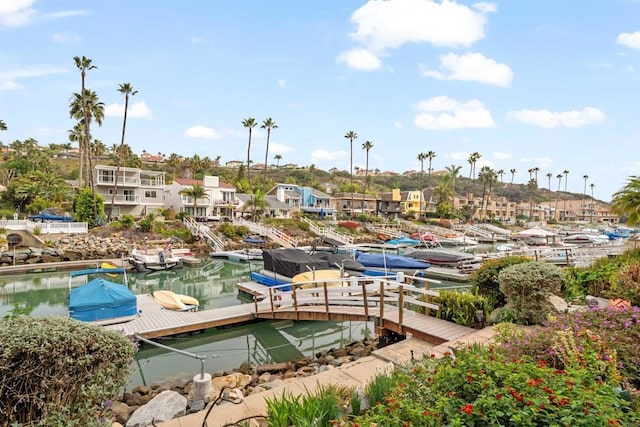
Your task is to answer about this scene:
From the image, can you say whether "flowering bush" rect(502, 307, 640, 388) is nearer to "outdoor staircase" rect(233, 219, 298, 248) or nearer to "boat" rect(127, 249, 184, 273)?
"boat" rect(127, 249, 184, 273)

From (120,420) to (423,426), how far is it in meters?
6.17

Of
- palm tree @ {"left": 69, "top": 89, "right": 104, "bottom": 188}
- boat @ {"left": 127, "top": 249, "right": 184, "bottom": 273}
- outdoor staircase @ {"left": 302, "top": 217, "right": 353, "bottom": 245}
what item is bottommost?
boat @ {"left": 127, "top": 249, "right": 184, "bottom": 273}

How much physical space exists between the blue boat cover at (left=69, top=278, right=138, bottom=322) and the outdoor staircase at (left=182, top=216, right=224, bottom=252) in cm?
2398

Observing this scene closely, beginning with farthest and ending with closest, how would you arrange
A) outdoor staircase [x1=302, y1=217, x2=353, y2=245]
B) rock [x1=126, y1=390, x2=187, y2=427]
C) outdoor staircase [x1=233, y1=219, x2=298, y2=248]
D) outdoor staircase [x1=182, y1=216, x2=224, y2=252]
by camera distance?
1. outdoor staircase [x1=302, y1=217, x2=353, y2=245]
2. outdoor staircase [x1=233, y1=219, x2=298, y2=248]
3. outdoor staircase [x1=182, y1=216, x2=224, y2=252]
4. rock [x1=126, y1=390, x2=187, y2=427]

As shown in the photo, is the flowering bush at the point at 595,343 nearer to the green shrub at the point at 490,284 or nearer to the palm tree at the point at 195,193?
the green shrub at the point at 490,284

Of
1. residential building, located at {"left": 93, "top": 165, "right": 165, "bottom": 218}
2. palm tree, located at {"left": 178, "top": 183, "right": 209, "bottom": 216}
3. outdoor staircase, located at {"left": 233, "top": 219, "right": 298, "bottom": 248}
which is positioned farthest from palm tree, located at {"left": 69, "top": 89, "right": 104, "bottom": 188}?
outdoor staircase, located at {"left": 233, "top": 219, "right": 298, "bottom": 248}

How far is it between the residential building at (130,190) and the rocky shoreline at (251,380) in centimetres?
4193

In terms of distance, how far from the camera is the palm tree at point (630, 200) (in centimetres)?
1318

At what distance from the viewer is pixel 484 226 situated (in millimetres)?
68688

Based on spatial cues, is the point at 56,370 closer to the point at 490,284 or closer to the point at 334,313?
the point at 334,313

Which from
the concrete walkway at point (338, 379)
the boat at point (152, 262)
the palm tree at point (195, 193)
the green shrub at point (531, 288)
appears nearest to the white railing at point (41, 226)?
the boat at point (152, 262)

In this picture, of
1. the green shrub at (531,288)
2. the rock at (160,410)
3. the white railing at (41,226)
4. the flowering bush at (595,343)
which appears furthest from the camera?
the white railing at (41,226)

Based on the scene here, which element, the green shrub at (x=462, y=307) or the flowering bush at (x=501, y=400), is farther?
the green shrub at (x=462, y=307)

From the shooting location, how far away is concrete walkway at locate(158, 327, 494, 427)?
5.23 metres
